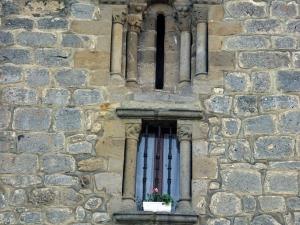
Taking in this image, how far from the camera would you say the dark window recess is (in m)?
9.55

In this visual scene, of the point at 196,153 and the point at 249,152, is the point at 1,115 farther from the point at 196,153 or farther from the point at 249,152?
the point at 249,152

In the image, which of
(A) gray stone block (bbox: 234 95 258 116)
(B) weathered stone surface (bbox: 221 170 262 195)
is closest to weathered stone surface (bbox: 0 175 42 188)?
(B) weathered stone surface (bbox: 221 170 262 195)

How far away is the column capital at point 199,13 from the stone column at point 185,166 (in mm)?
1402

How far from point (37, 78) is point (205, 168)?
7.17 feet

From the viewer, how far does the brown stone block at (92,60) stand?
364 inches

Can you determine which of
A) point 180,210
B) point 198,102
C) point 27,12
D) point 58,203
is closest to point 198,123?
point 198,102

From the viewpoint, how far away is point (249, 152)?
8734 mm

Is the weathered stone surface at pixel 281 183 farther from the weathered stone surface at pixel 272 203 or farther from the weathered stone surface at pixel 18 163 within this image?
the weathered stone surface at pixel 18 163

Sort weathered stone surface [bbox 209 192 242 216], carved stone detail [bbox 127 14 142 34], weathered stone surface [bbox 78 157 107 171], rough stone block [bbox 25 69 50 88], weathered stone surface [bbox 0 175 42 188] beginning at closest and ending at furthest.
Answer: weathered stone surface [bbox 209 192 242 216] → weathered stone surface [bbox 0 175 42 188] → weathered stone surface [bbox 78 157 107 171] → rough stone block [bbox 25 69 50 88] → carved stone detail [bbox 127 14 142 34]

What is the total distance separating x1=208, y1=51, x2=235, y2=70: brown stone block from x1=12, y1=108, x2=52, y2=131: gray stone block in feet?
6.41

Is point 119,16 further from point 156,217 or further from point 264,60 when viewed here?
point 156,217

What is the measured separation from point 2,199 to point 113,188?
1.19m

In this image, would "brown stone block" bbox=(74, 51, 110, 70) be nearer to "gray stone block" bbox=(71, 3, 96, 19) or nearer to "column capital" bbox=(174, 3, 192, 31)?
"gray stone block" bbox=(71, 3, 96, 19)

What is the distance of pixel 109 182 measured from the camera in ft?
28.2
